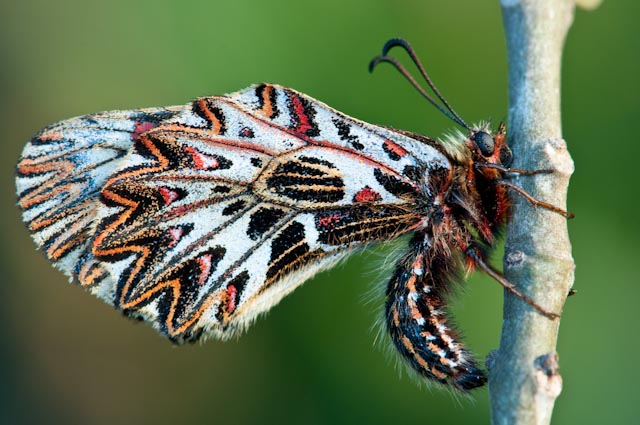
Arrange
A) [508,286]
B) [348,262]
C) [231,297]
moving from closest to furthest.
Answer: [508,286] → [231,297] → [348,262]

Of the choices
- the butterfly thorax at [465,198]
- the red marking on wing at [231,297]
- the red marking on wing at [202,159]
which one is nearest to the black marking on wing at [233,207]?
the red marking on wing at [202,159]

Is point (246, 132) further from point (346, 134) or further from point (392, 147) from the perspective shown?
point (392, 147)

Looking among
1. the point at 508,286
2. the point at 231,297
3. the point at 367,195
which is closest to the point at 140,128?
the point at 231,297

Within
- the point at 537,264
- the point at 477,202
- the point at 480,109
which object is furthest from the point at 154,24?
the point at 537,264

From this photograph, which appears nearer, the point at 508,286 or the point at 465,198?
the point at 508,286

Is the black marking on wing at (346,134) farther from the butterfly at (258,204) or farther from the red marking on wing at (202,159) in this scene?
the red marking on wing at (202,159)

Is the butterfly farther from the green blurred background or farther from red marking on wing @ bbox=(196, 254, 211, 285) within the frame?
the green blurred background

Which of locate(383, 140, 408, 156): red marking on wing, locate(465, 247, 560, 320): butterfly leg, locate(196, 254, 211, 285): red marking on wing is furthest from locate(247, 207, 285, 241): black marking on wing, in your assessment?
locate(465, 247, 560, 320): butterfly leg

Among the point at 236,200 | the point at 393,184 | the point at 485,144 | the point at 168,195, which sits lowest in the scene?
the point at 168,195
